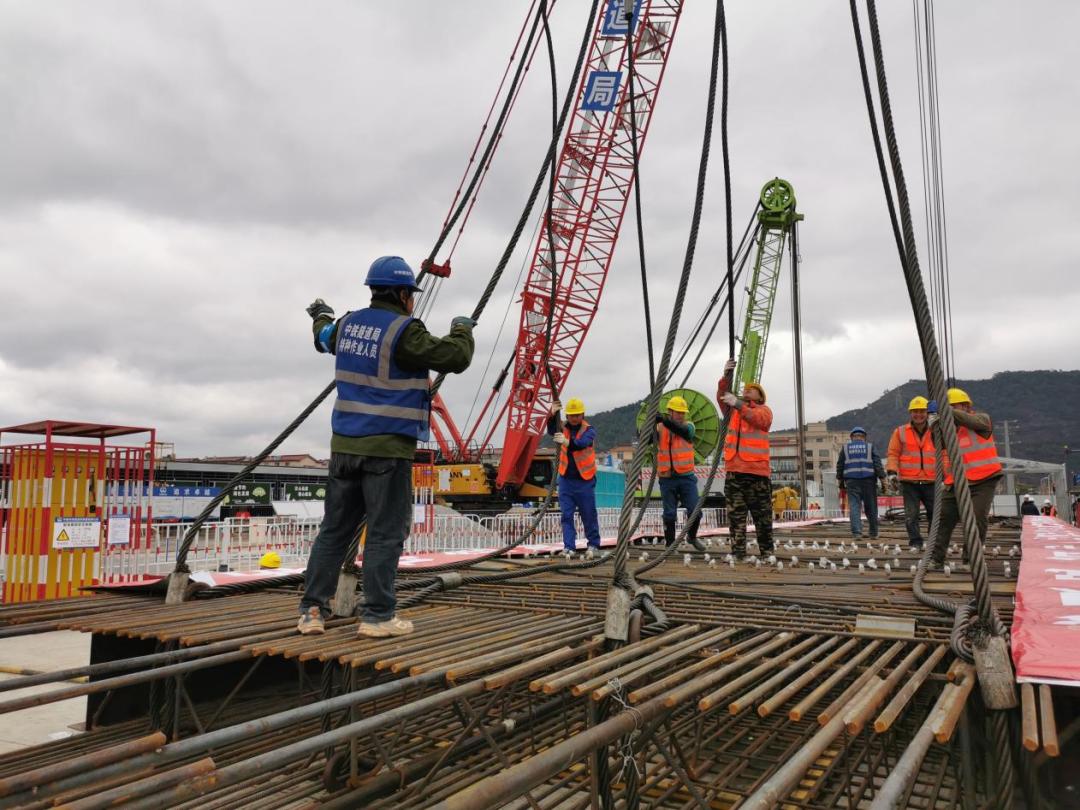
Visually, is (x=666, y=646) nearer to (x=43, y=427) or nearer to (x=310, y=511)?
(x=43, y=427)

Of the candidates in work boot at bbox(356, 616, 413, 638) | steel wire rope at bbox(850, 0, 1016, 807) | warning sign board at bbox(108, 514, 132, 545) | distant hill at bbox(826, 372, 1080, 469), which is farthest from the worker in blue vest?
distant hill at bbox(826, 372, 1080, 469)

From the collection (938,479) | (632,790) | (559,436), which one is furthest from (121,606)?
(938,479)

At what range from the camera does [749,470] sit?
21.3 ft

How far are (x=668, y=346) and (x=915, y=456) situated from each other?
5896 mm

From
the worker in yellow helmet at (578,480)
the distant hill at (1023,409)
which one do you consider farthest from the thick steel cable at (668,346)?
the distant hill at (1023,409)

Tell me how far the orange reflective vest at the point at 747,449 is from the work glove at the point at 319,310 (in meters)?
3.91

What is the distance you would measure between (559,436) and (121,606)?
14.4 feet

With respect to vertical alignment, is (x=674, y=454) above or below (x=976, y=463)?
above

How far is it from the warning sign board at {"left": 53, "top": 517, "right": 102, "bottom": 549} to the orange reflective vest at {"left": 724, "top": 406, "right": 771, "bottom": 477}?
6667mm

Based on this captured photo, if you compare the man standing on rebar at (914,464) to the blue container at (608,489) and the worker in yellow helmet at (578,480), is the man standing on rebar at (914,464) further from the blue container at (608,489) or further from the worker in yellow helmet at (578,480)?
the blue container at (608,489)

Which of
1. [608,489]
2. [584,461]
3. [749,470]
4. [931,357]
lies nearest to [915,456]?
[749,470]

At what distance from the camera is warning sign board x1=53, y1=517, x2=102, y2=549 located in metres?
7.73

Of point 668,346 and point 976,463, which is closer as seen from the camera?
point 668,346

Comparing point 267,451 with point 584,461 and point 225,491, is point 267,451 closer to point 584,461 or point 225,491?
point 225,491
